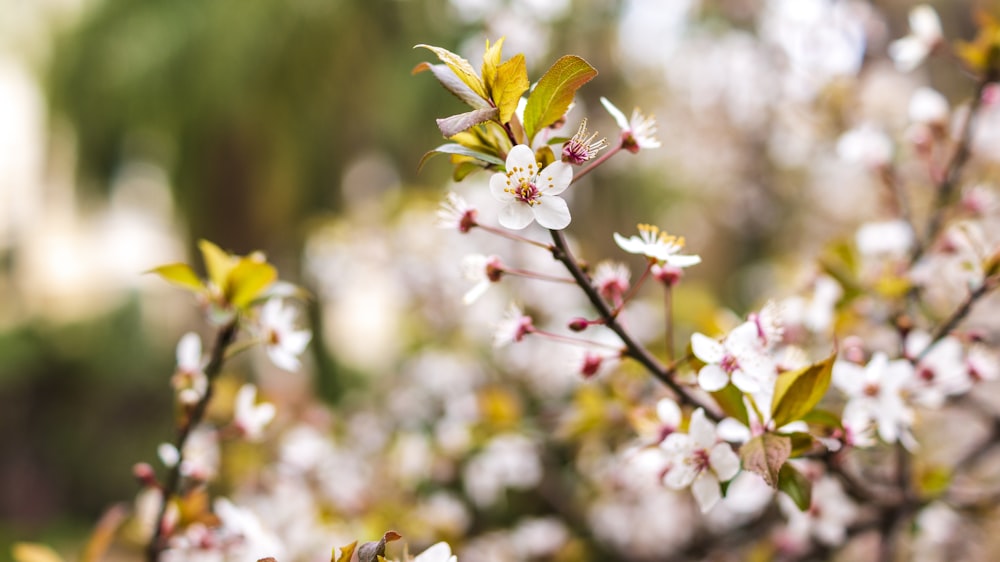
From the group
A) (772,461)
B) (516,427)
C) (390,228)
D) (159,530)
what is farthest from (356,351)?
(772,461)

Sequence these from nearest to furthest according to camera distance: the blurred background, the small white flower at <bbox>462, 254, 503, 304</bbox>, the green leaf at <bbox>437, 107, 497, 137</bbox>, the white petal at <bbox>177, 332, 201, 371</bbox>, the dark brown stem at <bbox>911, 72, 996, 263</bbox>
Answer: the green leaf at <bbox>437, 107, 497, 137</bbox> < the small white flower at <bbox>462, 254, 503, 304</bbox> < the white petal at <bbox>177, 332, 201, 371</bbox> < the dark brown stem at <bbox>911, 72, 996, 263</bbox> < the blurred background

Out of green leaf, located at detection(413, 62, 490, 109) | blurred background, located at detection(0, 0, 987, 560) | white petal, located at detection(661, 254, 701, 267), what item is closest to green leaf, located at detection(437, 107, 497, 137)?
green leaf, located at detection(413, 62, 490, 109)

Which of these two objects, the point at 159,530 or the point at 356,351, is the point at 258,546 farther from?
the point at 356,351

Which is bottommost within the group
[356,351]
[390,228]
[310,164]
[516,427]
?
[516,427]

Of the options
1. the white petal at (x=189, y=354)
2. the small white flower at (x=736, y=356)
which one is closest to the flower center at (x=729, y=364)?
the small white flower at (x=736, y=356)

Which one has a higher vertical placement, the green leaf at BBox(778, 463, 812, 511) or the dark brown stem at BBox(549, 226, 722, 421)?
the dark brown stem at BBox(549, 226, 722, 421)

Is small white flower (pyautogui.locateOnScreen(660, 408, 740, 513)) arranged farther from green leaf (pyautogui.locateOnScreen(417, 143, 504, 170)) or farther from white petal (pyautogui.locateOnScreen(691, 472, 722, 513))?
green leaf (pyautogui.locateOnScreen(417, 143, 504, 170))

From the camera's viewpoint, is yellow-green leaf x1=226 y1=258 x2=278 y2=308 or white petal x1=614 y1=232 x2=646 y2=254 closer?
white petal x1=614 y1=232 x2=646 y2=254

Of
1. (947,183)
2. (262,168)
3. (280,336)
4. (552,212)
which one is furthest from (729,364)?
(262,168)
